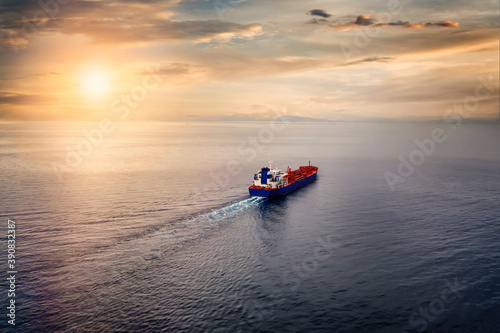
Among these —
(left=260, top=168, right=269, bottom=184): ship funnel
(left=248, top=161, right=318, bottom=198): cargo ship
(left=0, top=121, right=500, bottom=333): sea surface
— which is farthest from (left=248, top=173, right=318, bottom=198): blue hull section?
(left=260, top=168, right=269, bottom=184): ship funnel

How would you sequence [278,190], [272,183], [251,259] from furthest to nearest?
[272,183] < [278,190] < [251,259]

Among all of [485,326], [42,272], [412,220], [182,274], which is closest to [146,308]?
A: [182,274]

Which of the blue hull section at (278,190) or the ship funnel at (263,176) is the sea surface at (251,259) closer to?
the blue hull section at (278,190)

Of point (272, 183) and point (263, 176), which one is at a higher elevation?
point (263, 176)

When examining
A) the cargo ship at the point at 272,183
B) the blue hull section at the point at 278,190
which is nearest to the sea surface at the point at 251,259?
the blue hull section at the point at 278,190

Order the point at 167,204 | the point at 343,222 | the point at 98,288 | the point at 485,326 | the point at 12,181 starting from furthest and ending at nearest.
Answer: the point at 12,181
the point at 167,204
the point at 343,222
the point at 98,288
the point at 485,326

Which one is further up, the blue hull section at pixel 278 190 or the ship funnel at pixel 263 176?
the ship funnel at pixel 263 176

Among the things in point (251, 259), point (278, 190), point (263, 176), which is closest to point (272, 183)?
point (278, 190)

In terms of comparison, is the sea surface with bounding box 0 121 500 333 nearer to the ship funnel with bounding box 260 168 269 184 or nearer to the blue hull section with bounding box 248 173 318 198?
the blue hull section with bounding box 248 173 318 198

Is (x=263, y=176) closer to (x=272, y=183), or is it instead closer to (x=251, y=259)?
(x=272, y=183)

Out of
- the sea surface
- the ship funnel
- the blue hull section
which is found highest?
the ship funnel

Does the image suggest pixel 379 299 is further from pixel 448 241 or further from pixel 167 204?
pixel 167 204
